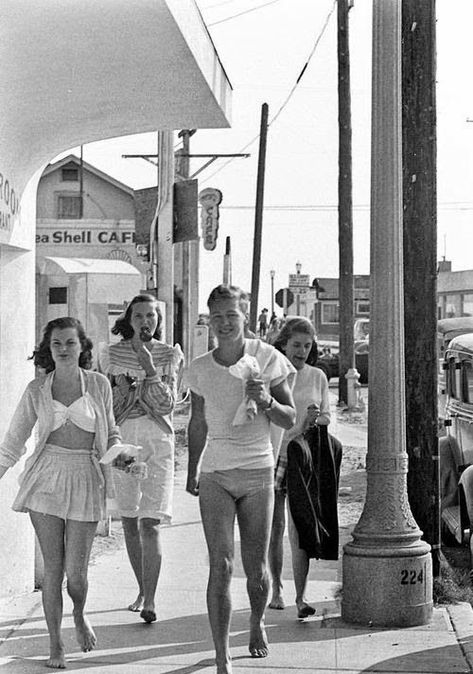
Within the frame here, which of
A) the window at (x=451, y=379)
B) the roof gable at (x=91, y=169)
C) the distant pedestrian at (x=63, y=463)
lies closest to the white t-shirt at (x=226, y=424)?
the distant pedestrian at (x=63, y=463)

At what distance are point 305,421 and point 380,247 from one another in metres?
1.10

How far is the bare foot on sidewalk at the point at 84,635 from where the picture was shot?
630 cm

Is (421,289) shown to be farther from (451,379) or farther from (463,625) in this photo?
(451,379)

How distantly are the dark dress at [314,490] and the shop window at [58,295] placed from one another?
1474 centimetres

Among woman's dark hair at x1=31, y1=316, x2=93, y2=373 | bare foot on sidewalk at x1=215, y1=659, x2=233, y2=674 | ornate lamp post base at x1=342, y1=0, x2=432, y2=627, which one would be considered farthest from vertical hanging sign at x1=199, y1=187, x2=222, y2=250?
bare foot on sidewalk at x1=215, y1=659, x2=233, y2=674

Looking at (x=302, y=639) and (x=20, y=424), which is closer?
(x=20, y=424)

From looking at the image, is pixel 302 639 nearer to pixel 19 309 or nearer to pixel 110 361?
pixel 110 361

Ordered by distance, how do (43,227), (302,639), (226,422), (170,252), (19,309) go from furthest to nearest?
(43,227)
(170,252)
(19,309)
(302,639)
(226,422)

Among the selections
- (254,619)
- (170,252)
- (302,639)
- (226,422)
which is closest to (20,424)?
(226,422)

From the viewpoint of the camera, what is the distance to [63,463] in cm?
608

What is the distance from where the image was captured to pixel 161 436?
7.17 m

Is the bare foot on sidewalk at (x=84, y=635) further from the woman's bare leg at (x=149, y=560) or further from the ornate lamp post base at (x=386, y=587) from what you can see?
the ornate lamp post base at (x=386, y=587)

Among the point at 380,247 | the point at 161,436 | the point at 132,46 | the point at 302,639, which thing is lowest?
the point at 302,639

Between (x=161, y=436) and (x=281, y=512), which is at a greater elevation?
(x=161, y=436)
